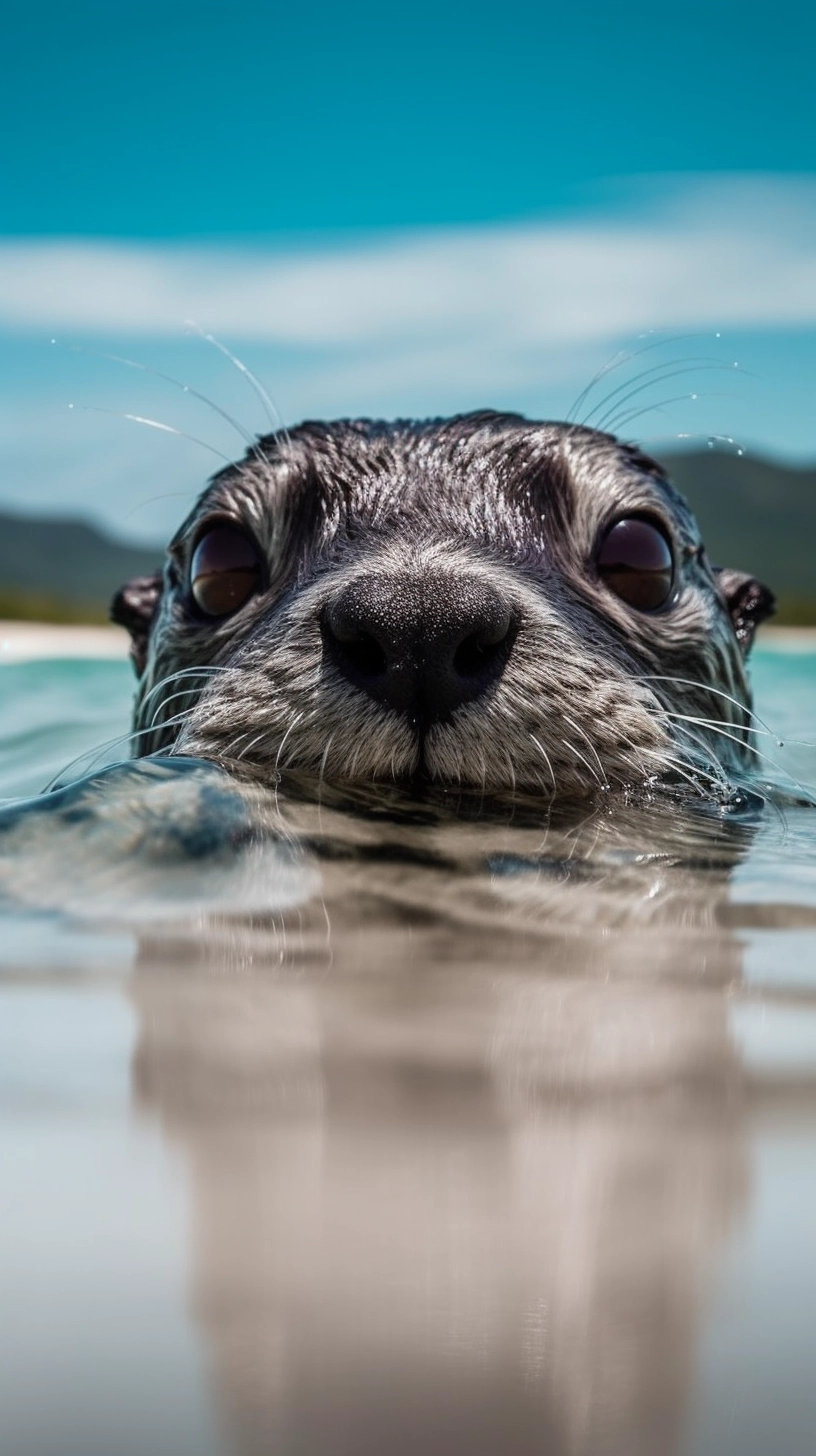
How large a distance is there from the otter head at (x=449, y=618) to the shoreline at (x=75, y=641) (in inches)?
538

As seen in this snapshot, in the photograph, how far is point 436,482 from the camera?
14.4 feet

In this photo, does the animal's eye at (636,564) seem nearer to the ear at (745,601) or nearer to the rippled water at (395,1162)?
the ear at (745,601)

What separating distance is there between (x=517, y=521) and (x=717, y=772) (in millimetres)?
991

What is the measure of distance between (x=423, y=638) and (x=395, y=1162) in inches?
77.2

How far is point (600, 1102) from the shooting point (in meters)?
1.48

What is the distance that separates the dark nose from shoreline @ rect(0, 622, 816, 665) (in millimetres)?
15103

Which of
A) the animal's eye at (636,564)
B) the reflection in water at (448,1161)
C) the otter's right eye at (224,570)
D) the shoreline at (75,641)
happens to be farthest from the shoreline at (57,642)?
the reflection in water at (448,1161)

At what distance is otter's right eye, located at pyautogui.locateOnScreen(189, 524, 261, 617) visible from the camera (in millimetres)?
4727

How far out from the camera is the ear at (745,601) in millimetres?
6066

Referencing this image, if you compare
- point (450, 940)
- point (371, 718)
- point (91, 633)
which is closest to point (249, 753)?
point (371, 718)

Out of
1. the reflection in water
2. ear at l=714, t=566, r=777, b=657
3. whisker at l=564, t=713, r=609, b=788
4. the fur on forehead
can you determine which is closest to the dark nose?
whisker at l=564, t=713, r=609, b=788

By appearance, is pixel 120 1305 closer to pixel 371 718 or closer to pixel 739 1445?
pixel 739 1445

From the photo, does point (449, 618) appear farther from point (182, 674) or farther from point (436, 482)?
point (436, 482)

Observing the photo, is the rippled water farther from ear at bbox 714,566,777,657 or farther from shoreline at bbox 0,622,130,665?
shoreline at bbox 0,622,130,665
